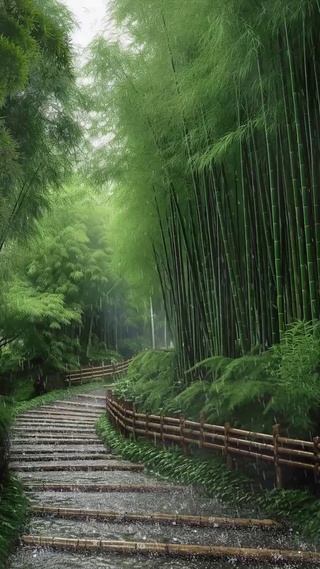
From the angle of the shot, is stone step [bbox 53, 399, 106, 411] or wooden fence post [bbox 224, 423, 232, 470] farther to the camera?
stone step [bbox 53, 399, 106, 411]

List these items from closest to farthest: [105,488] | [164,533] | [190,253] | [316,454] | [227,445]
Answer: [164,533] < [316,454] < [227,445] < [105,488] < [190,253]

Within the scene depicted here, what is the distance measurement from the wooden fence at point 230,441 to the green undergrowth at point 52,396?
5.03m

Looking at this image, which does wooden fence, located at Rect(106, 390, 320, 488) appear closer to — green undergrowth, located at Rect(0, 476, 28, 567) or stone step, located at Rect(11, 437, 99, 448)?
stone step, located at Rect(11, 437, 99, 448)

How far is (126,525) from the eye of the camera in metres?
4.14

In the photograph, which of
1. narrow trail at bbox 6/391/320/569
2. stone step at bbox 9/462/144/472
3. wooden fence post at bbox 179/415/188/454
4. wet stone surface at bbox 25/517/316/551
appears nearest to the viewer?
narrow trail at bbox 6/391/320/569

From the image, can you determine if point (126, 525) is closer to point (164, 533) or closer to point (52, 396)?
point (164, 533)

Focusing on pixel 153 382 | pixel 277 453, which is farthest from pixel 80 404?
pixel 277 453

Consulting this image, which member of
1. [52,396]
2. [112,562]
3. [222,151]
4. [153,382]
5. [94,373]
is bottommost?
[112,562]

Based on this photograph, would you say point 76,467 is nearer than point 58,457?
Yes

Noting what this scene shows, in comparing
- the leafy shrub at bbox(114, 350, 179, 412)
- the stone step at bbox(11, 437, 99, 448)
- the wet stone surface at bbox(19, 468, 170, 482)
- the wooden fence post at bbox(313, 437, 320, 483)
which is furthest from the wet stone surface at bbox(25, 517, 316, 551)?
the stone step at bbox(11, 437, 99, 448)

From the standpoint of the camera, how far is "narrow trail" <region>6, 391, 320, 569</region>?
346cm

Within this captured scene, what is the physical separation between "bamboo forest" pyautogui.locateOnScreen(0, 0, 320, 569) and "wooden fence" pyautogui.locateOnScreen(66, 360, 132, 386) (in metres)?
6.07

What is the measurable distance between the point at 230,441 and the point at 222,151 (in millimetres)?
2500

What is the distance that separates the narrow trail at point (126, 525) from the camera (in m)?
3.46
